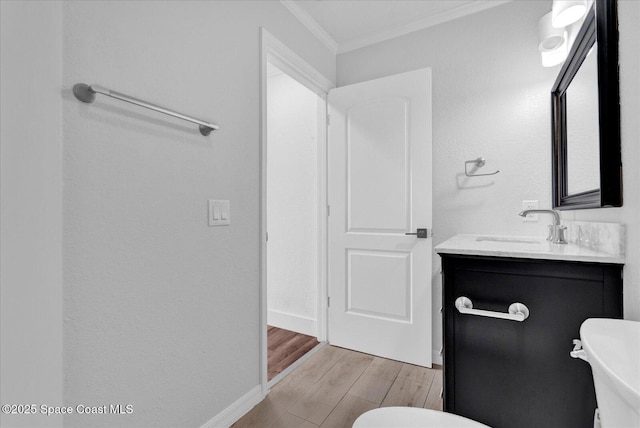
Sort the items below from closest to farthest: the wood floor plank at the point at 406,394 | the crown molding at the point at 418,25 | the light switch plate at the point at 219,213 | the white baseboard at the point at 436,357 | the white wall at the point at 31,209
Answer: the white wall at the point at 31,209, the light switch plate at the point at 219,213, the wood floor plank at the point at 406,394, the crown molding at the point at 418,25, the white baseboard at the point at 436,357

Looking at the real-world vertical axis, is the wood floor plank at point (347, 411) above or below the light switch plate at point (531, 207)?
below

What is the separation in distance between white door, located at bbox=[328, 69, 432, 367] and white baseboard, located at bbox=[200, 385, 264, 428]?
2.75ft

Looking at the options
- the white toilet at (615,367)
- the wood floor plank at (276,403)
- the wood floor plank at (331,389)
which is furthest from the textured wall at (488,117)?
the white toilet at (615,367)

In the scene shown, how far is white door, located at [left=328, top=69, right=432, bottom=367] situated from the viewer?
2.03 meters

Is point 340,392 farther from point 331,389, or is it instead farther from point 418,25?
point 418,25

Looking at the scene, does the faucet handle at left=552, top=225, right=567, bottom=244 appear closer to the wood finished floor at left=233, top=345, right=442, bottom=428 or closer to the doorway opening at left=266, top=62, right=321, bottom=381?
the wood finished floor at left=233, top=345, right=442, bottom=428

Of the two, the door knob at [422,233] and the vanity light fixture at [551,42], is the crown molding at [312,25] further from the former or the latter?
the door knob at [422,233]

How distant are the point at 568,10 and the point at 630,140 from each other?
0.72 meters

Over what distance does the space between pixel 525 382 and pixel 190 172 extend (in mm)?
1563

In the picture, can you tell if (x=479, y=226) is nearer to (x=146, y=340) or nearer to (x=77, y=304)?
(x=146, y=340)

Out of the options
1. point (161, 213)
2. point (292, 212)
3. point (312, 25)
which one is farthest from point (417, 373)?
point (312, 25)

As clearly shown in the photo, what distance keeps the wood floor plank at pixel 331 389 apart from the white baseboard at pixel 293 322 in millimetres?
469

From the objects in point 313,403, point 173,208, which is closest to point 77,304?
point 173,208

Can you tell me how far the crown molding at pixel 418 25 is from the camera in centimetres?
195
